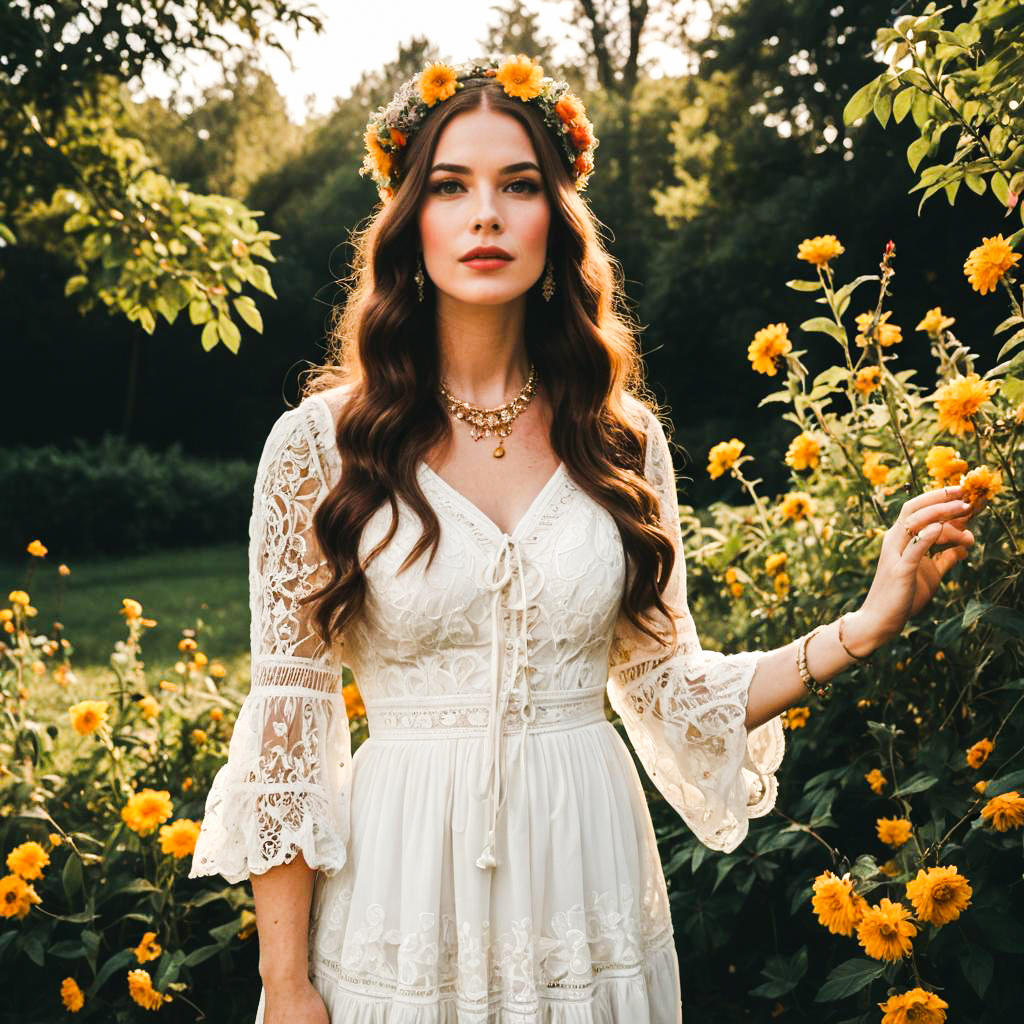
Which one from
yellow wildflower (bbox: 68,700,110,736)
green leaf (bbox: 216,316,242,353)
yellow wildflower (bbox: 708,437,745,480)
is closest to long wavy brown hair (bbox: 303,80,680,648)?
yellow wildflower (bbox: 708,437,745,480)

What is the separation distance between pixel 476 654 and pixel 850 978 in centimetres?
88

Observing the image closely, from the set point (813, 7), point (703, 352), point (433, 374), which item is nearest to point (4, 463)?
point (703, 352)

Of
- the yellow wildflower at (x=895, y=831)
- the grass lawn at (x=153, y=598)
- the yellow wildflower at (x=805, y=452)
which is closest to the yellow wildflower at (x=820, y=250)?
the yellow wildflower at (x=805, y=452)

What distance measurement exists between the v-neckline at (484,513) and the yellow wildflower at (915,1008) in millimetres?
957

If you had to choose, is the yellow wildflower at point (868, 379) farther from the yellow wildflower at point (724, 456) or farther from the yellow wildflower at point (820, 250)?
the yellow wildflower at point (724, 456)

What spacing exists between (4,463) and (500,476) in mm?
13690

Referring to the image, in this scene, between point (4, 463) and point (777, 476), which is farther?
point (4, 463)

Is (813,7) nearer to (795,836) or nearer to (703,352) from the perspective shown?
(703,352)

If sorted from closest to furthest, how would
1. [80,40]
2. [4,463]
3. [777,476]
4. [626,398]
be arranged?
[626,398] < [80,40] < [777,476] < [4,463]

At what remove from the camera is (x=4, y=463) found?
1400 cm

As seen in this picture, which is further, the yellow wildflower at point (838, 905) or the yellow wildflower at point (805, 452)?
the yellow wildflower at point (805, 452)

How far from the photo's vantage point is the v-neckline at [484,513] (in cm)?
174

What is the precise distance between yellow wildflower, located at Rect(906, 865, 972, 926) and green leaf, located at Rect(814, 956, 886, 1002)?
0.19m

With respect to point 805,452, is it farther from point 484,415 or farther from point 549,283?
point 484,415
